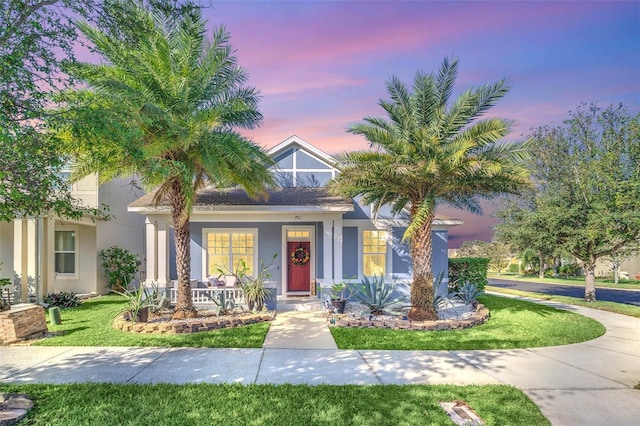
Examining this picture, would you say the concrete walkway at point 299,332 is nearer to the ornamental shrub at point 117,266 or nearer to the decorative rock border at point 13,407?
the decorative rock border at point 13,407

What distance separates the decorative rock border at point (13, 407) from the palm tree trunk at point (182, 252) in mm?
4951

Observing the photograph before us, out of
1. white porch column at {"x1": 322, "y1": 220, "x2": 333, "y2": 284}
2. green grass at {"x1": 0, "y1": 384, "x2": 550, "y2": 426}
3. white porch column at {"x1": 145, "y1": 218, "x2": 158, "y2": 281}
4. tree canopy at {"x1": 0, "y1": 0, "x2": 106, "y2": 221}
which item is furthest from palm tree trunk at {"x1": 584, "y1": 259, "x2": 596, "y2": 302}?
tree canopy at {"x1": 0, "y1": 0, "x2": 106, "y2": 221}

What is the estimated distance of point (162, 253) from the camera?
12.6 meters

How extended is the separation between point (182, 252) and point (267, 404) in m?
6.46

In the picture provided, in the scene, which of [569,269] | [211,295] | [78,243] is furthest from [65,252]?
[569,269]

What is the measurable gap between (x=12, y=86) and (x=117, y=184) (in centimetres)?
1306

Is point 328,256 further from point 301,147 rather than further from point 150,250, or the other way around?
point 150,250

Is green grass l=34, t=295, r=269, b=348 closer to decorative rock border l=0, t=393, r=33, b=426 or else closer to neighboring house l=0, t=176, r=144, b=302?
decorative rock border l=0, t=393, r=33, b=426

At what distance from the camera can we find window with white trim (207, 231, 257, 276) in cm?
1402

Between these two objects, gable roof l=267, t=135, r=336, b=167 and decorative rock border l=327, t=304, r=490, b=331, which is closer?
decorative rock border l=327, t=304, r=490, b=331

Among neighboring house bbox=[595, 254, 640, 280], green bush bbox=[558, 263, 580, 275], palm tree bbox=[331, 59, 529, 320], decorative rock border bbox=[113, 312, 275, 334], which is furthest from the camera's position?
green bush bbox=[558, 263, 580, 275]

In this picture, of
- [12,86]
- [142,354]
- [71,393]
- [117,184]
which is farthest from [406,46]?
[117,184]

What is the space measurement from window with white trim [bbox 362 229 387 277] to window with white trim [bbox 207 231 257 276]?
14.1 ft

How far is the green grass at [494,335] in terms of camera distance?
7.86m
